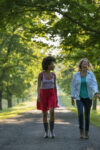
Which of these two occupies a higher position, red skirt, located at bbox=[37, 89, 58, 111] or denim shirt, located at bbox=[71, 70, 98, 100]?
denim shirt, located at bbox=[71, 70, 98, 100]

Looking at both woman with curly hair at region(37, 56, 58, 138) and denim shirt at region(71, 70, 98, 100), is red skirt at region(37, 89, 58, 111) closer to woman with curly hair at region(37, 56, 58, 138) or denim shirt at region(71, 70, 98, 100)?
woman with curly hair at region(37, 56, 58, 138)

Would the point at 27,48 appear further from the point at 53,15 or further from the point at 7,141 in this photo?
the point at 7,141

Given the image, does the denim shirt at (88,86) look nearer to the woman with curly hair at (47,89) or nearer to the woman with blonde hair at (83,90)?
the woman with blonde hair at (83,90)

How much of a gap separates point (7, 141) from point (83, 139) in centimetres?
164

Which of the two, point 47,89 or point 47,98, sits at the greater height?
point 47,89

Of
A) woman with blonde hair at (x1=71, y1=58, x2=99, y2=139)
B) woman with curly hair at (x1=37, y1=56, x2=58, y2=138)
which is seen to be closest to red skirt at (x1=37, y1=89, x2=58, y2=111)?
woman with curly hair at (x1=37, y1=56, x2=58, y2=138)

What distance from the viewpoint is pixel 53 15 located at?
14.0 metres

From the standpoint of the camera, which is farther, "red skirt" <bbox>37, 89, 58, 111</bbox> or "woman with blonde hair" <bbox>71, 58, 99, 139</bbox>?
"red skirt" <bbox>37, 89, 58, 111</bbox>

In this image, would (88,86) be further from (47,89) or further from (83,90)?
(47,89)

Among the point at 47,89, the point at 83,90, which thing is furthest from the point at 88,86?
the point at 47,89

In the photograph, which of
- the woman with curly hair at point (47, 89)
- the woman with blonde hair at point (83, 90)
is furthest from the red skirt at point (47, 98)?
the woman with blonde hair at point (83, 90)

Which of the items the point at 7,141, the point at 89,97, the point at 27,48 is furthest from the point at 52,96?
the point at 27,48

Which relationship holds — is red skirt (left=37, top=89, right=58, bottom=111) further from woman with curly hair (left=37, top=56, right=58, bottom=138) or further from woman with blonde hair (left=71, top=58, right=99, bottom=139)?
woman with blonde hair (left=71, top=58, right=99, bottom=139)

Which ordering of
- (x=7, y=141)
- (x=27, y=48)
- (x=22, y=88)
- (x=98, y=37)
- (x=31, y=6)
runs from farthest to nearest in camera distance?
(x=22, y=88)
(x=27, y=48)
(x=98, y=37)
(x=31, y=6)
(x=7, y=141)
